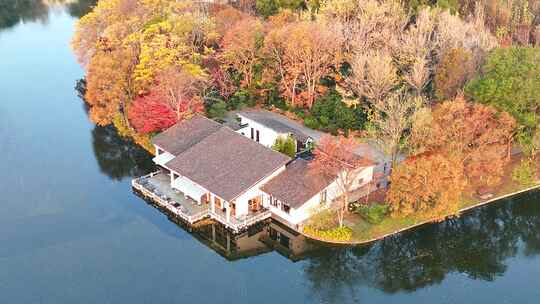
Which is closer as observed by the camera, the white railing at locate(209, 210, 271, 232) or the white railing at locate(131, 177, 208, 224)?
the white railing at locate(209, 210, 271, 232)

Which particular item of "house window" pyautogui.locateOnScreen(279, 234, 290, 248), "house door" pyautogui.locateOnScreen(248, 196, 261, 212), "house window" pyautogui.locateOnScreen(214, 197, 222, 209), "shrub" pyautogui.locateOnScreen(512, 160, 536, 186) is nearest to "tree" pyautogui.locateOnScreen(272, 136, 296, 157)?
"house door" pyautogui.locateOnScreen(248, 196, 261, 212)

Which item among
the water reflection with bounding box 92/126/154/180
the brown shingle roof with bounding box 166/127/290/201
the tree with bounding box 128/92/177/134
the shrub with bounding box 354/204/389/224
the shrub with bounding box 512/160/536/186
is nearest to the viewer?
the shrub with bounding box 354/204/389/224

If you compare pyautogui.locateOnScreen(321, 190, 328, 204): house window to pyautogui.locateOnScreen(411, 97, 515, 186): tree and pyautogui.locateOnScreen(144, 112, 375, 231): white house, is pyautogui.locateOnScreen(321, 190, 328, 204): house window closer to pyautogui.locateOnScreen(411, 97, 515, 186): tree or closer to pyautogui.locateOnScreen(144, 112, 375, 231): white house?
pyautogui.locateOnScreen(144, 112, 375, 231): white house

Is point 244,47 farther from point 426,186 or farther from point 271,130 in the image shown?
point 426,186

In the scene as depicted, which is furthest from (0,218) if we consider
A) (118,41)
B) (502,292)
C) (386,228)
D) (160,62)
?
(502,292)

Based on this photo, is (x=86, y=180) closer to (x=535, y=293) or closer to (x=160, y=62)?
(x=160, y=62)
